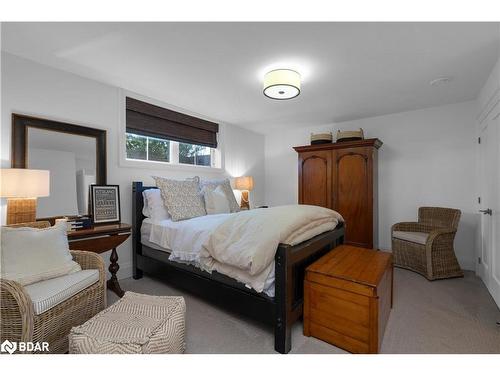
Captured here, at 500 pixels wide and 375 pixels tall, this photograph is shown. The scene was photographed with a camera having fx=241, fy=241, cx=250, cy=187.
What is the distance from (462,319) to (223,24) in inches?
115

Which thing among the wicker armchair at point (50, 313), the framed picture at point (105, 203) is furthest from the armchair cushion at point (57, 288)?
the framed picture at point (105, 203)

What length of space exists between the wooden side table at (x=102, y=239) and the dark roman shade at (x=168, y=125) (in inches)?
52.4

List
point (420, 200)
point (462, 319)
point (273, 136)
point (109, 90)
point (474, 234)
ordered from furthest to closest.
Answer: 1. point (273, 136)
2. point (420, 200)
3. point (474, 234)
4. point (109, 90)
5. point (462, 319)

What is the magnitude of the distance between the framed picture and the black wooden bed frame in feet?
1.88

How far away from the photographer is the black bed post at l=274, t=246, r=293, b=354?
62.2 inches

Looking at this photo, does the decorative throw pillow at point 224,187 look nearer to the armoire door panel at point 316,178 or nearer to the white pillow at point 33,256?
the armoire door panel at point 316,178

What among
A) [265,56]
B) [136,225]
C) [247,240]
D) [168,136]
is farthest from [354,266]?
[168,136]

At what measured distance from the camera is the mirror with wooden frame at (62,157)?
2170 millimetres

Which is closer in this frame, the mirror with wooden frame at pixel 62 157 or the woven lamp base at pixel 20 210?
the woven lamp base at pixel 20 210

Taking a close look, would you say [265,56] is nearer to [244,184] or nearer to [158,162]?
[158,162]

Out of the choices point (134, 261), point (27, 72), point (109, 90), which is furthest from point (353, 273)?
point (27, 72)

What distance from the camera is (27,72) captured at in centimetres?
219

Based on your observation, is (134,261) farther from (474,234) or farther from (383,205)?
(474,234)
